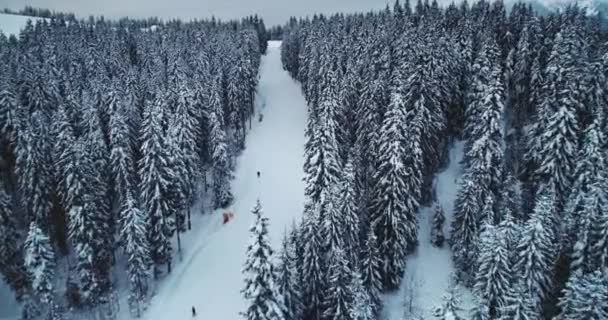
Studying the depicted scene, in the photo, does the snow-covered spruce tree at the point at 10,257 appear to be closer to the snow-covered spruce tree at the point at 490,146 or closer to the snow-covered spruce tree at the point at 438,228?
the snow-covered spruce tree at the point at 438,228

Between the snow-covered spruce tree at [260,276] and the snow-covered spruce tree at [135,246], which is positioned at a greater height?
the snow-covered spruce tree at [260,276]

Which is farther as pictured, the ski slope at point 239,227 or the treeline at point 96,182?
the ski slope at point 239,227

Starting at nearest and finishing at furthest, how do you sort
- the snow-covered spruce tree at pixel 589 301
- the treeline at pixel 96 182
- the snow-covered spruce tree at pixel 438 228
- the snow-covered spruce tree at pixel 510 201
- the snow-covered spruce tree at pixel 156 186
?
the snow-covered spruce tree at pixel 589 301 < the treeline at pixel 96 182 < the snow-covered spruce tree at pixel 510 201 < the snow-covered spruce tree at pixel 156 186 < the snow-covered spruce tree at pixel 438 228

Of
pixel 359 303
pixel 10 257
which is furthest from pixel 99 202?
pixel 359 303

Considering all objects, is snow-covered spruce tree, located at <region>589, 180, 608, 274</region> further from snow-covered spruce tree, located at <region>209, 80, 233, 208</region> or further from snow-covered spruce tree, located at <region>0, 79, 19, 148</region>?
snow-covered spruce tree, located at <region>0, 79, 19, 148</region>

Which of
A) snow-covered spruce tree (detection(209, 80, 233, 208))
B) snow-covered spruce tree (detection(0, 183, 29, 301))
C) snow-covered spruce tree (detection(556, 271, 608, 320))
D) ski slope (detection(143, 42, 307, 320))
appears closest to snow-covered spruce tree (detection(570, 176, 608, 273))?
snow-covered spruce tree (detection(556, 271, 608, 320))

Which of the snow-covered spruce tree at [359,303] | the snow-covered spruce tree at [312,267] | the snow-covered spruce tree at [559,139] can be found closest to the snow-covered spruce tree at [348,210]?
the snow-covered spruce tree at [312,267]

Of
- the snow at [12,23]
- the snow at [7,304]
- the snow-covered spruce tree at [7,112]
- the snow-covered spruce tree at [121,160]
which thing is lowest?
the snow at [7,304]
